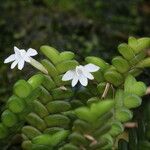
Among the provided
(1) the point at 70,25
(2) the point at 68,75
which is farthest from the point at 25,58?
(1) the point at 70,25

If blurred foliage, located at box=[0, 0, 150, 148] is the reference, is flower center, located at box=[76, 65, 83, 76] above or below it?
below

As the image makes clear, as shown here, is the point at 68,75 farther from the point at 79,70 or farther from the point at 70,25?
the point at 70,25

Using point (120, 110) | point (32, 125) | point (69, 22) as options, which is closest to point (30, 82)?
point (32, 125)

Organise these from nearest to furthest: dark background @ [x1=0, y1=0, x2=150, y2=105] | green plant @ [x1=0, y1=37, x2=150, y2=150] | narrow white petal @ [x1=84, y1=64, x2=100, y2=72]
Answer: green plant @ [x1=0, y1=37, x2=150, y2=150] → narrow white petal @ [x1=84, y1=64, x2=100, y2=72] → dark background @ [x1=0, y1=0, x2=150, y2=105]

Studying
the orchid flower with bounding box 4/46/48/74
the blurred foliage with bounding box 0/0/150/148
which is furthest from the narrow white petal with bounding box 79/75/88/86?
the blurred foliage with bounding box 0/0/150/148

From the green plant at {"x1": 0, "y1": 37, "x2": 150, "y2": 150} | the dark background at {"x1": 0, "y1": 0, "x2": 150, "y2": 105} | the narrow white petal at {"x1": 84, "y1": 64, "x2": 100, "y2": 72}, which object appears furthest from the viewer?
the dark background at {"x1": 0, "y1": 0, "x2": 150, "y2": 105}

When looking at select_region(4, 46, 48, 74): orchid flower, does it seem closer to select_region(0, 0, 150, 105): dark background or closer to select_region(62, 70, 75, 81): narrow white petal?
select_region(62, 70, 75, 81): narrow white petal
